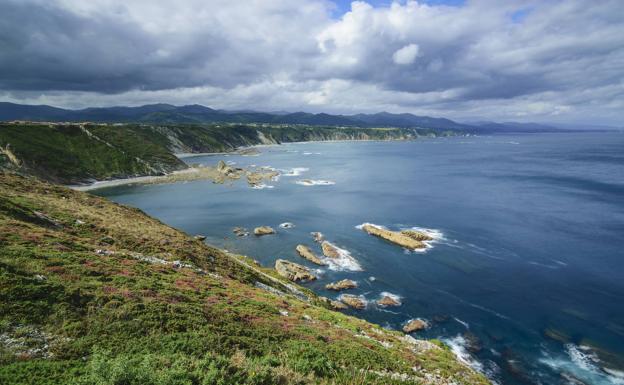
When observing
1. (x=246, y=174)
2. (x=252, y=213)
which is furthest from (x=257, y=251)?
(x=246, y=174)

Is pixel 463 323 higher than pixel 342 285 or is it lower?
lower

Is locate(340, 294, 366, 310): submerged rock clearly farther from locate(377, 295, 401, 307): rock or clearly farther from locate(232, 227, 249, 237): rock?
locate(232, 227, 249, 237): rock

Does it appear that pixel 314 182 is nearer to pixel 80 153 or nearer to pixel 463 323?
pixel 463 323

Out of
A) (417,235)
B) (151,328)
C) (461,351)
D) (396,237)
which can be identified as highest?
(151,328)

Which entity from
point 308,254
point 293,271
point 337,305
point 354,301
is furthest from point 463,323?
point 308,254

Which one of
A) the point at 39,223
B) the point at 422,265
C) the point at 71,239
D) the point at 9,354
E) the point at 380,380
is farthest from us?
the point at 422,265

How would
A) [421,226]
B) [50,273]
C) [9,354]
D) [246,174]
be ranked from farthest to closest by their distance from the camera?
[246,174] < [421,226] < [50,273] < [9,354]

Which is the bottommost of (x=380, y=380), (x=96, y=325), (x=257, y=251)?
(x=257, y=251)

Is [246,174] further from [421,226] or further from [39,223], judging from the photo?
[39,223]
